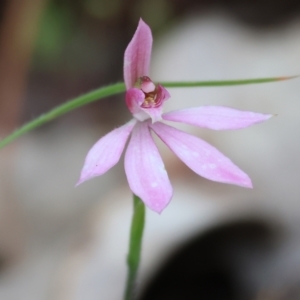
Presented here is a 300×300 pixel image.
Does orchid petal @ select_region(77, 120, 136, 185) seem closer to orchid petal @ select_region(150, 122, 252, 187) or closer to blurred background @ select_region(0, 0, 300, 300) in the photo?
orchid petal @ select_region(150, 122, 252, 187)

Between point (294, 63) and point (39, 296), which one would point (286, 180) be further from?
point (39, 296)

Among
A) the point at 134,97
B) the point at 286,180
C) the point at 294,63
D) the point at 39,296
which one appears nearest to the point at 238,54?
the point at 294,63

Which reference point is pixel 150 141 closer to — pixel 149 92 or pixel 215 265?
pixel 149 92

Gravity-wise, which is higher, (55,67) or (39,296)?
(55,67)

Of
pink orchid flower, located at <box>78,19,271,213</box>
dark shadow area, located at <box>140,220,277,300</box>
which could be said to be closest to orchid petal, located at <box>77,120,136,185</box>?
pink orchid flower, located at <box>78,19,271,213</box>

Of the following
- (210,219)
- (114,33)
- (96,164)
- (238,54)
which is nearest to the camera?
(96,164)

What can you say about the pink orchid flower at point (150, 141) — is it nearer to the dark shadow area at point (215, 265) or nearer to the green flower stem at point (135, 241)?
the green flower stem at point (135, 241)
